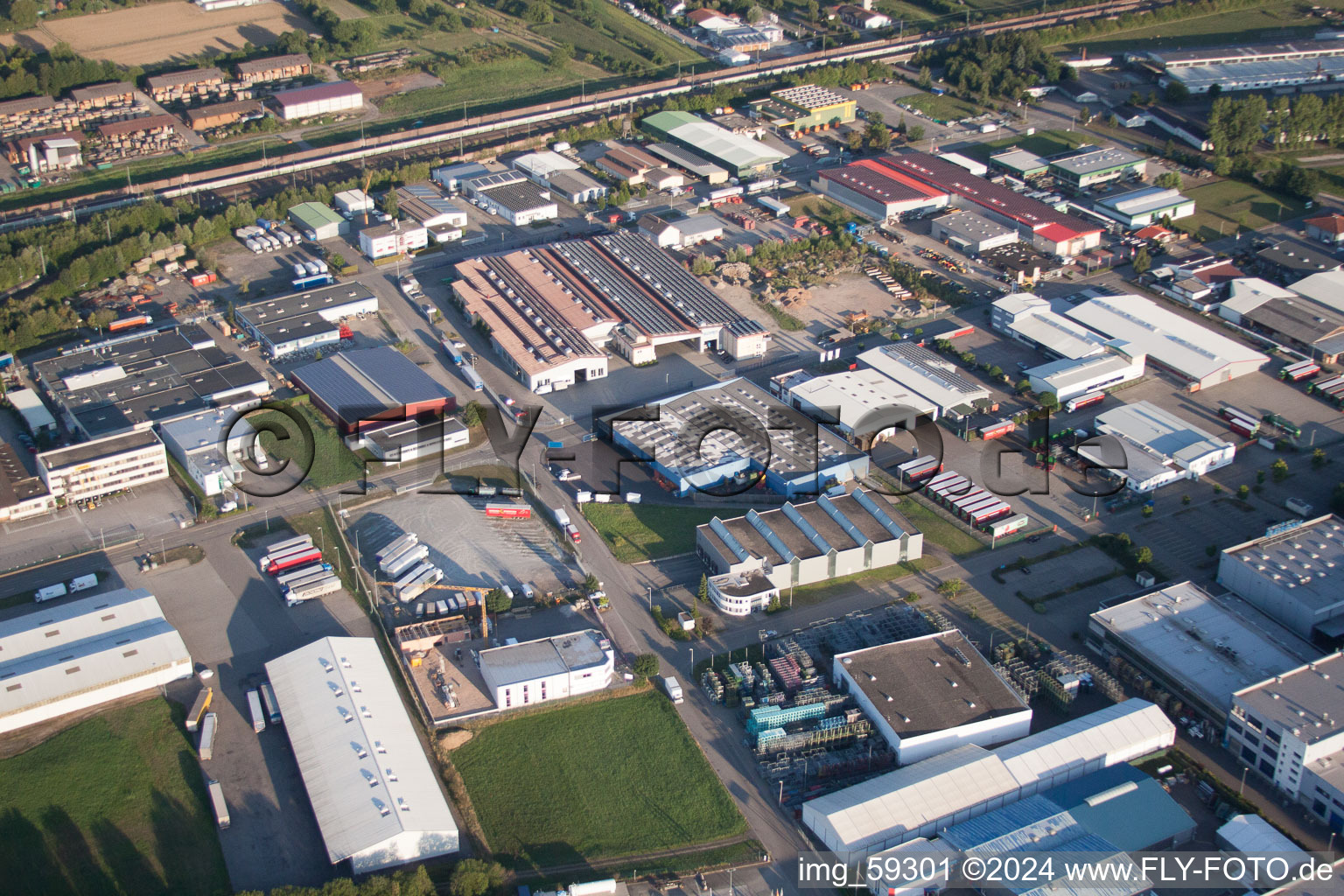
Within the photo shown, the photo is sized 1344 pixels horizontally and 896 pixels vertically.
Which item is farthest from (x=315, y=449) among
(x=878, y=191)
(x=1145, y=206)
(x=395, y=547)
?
(x=1145, y=206)

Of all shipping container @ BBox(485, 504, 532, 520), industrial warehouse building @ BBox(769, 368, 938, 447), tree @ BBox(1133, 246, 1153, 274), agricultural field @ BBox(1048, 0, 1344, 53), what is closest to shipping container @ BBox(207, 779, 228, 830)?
shipping container @ BBox(485, 504, 532, 520)

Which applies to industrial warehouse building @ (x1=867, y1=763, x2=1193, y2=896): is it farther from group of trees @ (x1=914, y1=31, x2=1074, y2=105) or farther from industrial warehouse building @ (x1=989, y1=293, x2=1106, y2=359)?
group of trees @ (x1=914, y1=31, x2=1074, y2=105)

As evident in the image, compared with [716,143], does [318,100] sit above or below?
above

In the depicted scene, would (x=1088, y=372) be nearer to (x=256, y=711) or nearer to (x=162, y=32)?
(x=256, y=711)

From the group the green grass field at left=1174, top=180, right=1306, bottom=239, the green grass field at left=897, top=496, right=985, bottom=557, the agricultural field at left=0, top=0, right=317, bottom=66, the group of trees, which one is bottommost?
the green grass field at left=897, top=496, right=985, bottom=557

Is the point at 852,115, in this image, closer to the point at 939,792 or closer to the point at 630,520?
the point at 630,520
